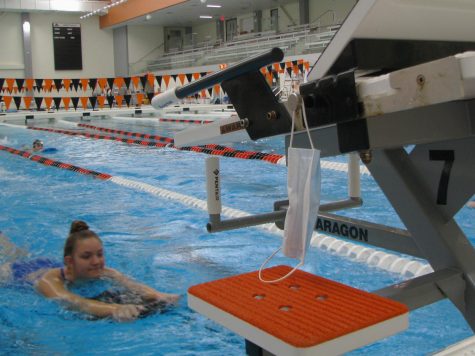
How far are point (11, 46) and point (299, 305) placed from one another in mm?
30661

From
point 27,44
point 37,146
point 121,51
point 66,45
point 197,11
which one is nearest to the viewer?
point 37,146

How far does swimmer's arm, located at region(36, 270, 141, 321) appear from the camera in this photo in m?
2.88

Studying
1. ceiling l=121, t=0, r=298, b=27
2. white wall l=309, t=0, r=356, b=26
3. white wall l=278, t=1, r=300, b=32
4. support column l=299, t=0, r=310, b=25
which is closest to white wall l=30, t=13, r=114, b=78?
ceiling l=121, t=0, r=298, b=27

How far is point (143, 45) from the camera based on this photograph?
32.1 meters

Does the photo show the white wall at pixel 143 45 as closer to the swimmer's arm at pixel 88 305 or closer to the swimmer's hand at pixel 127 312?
the swimmer's arm at pixel 88 305

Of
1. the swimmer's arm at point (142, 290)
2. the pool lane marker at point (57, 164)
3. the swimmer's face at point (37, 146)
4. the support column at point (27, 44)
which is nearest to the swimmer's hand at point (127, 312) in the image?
the swimmer's arm at point (142, 290)

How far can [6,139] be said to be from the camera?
1254 cm

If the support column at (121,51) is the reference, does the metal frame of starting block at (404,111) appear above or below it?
below

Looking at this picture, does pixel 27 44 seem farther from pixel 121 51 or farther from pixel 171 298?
pixel 171 298

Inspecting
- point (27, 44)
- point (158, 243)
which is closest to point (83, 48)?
point (27, 44)

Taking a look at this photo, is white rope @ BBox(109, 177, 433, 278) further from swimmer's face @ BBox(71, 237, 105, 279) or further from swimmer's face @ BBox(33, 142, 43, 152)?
swimmer's face @ BBox(33, 142, 43, 152)

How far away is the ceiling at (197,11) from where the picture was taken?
25.6 m

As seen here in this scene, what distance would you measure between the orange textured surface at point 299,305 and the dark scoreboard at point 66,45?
30.9 m

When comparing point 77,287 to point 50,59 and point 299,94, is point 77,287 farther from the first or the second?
point 50,59
